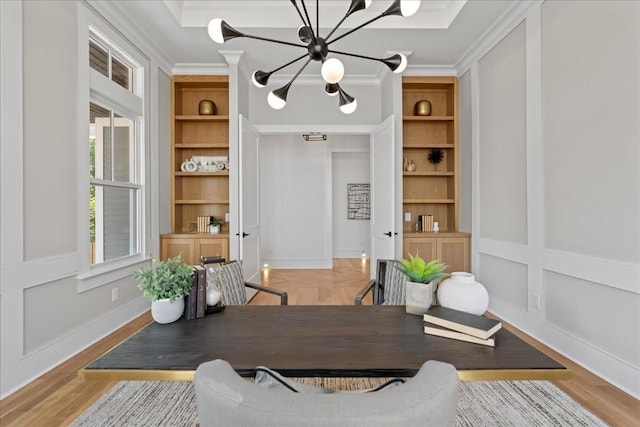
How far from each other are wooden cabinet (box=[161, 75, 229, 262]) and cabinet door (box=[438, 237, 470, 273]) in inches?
107

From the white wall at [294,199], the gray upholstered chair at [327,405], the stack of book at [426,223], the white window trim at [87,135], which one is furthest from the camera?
the white wall at [294,199]

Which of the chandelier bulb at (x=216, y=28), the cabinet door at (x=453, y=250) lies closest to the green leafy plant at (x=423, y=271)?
the chandelier bulb at (x=216, y=28)

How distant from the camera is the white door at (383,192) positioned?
4.00 m

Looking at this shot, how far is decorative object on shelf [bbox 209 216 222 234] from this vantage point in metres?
4.42

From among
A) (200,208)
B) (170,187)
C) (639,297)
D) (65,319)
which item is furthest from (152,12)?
(639,297)

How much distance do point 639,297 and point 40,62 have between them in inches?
159

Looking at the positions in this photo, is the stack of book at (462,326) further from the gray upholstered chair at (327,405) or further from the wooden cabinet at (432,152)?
the wooden cabinet at (432,152)

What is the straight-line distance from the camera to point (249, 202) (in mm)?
4449

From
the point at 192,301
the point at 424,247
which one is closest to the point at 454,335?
the point at 192,301

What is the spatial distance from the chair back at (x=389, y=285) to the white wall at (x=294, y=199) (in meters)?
4.30

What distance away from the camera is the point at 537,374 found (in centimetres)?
113

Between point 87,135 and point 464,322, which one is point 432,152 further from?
point 87,135

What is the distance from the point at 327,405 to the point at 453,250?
13.1ft

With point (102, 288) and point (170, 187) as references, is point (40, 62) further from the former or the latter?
point (170, 187)
